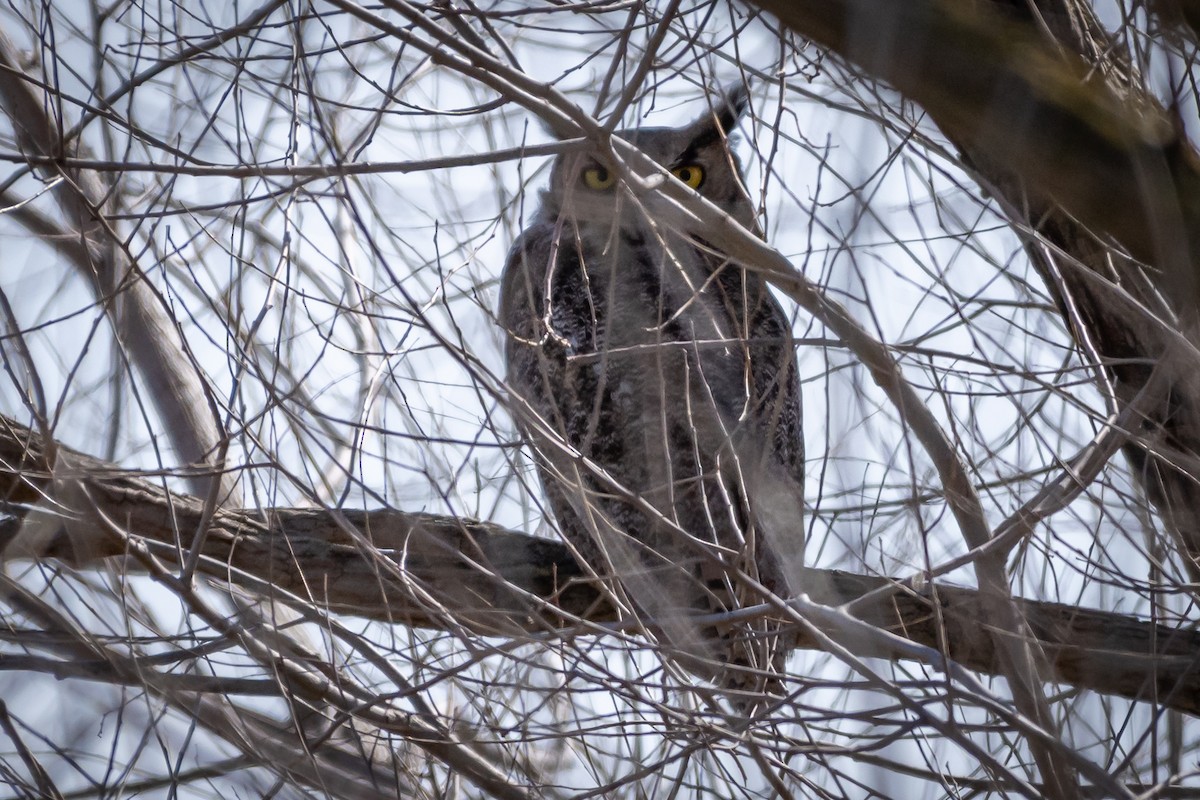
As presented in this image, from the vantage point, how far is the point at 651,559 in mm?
3244

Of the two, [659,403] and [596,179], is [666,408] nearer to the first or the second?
[659,403]

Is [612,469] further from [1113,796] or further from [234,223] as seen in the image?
[1113,796]

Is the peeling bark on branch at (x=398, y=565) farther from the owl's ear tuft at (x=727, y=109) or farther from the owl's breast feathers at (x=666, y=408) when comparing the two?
the owl's ear tuft at (x=727, y=109)

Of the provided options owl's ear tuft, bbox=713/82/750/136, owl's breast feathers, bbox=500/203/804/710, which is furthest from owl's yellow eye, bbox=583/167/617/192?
owl's ear tuft, bbox=713/82/750/136

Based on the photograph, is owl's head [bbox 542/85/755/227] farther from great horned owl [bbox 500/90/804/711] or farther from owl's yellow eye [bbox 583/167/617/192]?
great horned owl [bbox 500/90/804/711]

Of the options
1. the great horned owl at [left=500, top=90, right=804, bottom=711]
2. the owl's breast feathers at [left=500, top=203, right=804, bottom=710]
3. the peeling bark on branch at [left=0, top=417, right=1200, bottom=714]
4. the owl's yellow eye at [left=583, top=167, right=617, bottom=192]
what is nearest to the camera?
the peeling bark on branch at [left=0, top=417, right=1200, bottom=714]

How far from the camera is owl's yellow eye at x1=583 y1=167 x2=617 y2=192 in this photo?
4285 mm

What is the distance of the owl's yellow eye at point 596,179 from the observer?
14.1 feet

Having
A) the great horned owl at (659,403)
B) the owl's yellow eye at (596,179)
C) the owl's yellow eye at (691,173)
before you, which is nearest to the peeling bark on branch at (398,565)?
the great horned owl at (659,403)

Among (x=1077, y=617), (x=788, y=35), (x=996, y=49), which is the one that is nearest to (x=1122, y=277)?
(x=1077, y=617)

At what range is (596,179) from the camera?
14.2 feet

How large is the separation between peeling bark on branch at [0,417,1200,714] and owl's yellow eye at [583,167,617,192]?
1683 millimetres

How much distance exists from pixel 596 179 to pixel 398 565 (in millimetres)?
2194

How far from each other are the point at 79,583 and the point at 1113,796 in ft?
7.37
